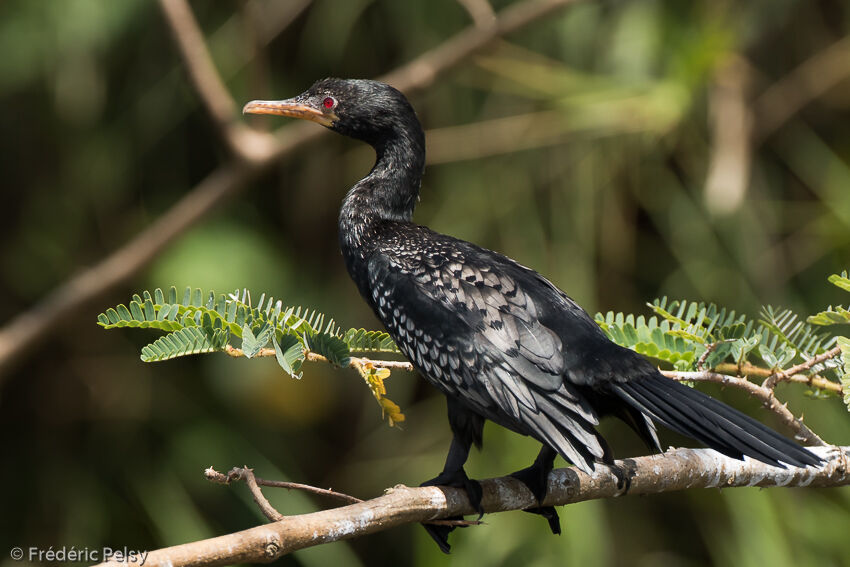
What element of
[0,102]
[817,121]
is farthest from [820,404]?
[0,102]

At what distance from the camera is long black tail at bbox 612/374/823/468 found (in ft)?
6.56

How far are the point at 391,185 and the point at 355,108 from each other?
0.29m

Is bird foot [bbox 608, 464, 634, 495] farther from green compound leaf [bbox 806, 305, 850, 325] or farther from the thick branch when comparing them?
green compound leaf [bbox 806, 305, 850, 325]

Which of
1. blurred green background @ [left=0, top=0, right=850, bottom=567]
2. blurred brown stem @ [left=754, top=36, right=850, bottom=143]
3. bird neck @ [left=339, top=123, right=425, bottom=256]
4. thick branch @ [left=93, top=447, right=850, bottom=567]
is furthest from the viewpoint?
blurred brown stem @ [left=754, top=36, right=850, bottom=143]

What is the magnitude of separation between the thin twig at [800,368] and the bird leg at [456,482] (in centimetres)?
74

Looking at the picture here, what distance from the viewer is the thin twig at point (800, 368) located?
6.97 ft

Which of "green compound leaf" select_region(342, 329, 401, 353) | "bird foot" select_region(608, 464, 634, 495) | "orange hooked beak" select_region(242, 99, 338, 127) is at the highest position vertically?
"orange hooked beak" select_region(242, 99, 338, 127)

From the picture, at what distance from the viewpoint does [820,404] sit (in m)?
4.72

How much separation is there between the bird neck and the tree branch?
1.13 m

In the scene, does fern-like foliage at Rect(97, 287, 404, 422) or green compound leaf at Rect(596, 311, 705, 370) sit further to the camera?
green compound leaf at Rect(596, 311, 705, 370)

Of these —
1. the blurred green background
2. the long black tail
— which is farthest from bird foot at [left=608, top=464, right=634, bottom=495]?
the blurred green background

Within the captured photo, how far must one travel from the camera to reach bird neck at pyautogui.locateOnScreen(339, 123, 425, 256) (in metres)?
2.89

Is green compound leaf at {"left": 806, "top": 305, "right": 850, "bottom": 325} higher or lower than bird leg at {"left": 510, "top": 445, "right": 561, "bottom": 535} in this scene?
higher

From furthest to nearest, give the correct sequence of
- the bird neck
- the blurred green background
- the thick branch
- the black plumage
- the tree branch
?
the blurred green background → the tree branch → the bird neck → the black plumage → the thick branch
